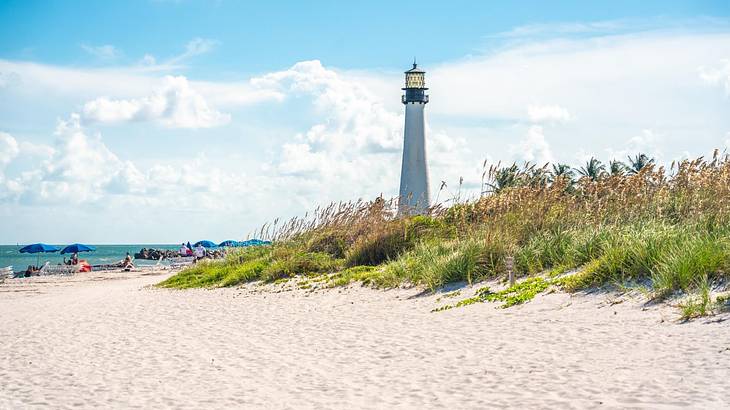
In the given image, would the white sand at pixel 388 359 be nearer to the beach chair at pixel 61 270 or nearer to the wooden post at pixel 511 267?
the wooden post at pixel 511 267

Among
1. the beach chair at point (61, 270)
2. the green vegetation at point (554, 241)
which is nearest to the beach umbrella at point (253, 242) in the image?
the green vegetation at point (554, 241)

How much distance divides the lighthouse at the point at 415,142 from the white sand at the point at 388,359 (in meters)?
29.5

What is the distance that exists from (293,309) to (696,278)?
7237mm

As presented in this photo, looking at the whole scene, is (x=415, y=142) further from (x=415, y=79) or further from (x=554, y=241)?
(x=554, y=241)

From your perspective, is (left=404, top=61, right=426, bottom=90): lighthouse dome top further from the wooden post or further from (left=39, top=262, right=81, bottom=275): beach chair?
the wooden post

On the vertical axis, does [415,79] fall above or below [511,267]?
above

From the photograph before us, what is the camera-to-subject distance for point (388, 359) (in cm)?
907

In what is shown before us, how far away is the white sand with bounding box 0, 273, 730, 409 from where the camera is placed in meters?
7.07

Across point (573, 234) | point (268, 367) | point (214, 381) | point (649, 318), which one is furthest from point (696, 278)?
point (214, 381)

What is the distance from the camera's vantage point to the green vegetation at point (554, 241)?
11.0 meters

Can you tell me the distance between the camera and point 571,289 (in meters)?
11.5

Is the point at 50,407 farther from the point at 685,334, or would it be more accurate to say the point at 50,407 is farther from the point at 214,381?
the point at 685,334

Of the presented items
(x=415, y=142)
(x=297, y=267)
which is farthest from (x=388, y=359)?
(x=415, y=142)

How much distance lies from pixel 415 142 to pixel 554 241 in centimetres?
2948
